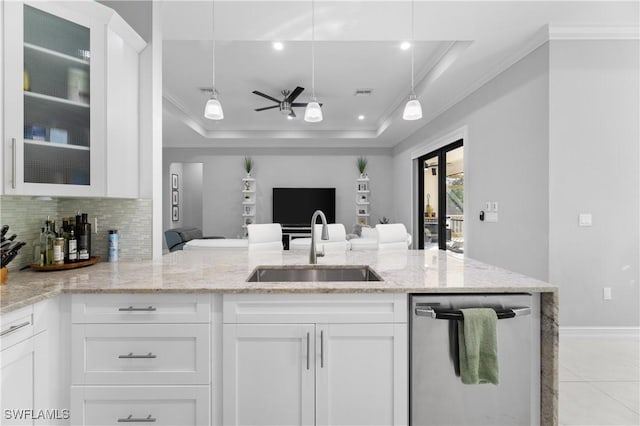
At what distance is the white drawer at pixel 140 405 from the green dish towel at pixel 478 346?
109 centimetres

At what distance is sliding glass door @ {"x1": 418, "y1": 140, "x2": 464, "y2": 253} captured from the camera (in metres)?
4.71

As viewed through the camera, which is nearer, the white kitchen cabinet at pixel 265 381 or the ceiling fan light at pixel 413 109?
the white kitchen cabinet at pixel 265 381

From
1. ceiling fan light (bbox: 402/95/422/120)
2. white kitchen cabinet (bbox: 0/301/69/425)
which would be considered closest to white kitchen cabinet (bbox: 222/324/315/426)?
white kitchen cabinet (bbox: 0/301/69/425)

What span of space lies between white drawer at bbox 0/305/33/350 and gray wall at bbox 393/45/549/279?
349 centimetres

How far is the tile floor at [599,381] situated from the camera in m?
1.91

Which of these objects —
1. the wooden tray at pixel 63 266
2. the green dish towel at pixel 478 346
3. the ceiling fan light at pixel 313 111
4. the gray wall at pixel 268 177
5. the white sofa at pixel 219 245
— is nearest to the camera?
the green dish towel at pixel 478 346

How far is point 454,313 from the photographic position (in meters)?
1.38

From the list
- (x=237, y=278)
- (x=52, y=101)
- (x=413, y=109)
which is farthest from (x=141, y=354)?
(x=413, y=109)

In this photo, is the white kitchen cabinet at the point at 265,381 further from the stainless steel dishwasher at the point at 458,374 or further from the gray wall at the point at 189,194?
the gray wall at the point at 189,194

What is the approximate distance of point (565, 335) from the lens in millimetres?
2902

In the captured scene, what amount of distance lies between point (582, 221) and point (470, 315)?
2.22 meters

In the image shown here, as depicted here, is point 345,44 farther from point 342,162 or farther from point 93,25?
point 342,162

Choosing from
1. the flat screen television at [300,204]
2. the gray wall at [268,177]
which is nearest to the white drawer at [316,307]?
the flat screen television at [300,204]

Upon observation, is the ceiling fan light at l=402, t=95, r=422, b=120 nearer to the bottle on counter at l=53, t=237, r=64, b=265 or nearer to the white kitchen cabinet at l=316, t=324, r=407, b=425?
the white kitchen cabinet at l=316, t=324, r=407, b=425
